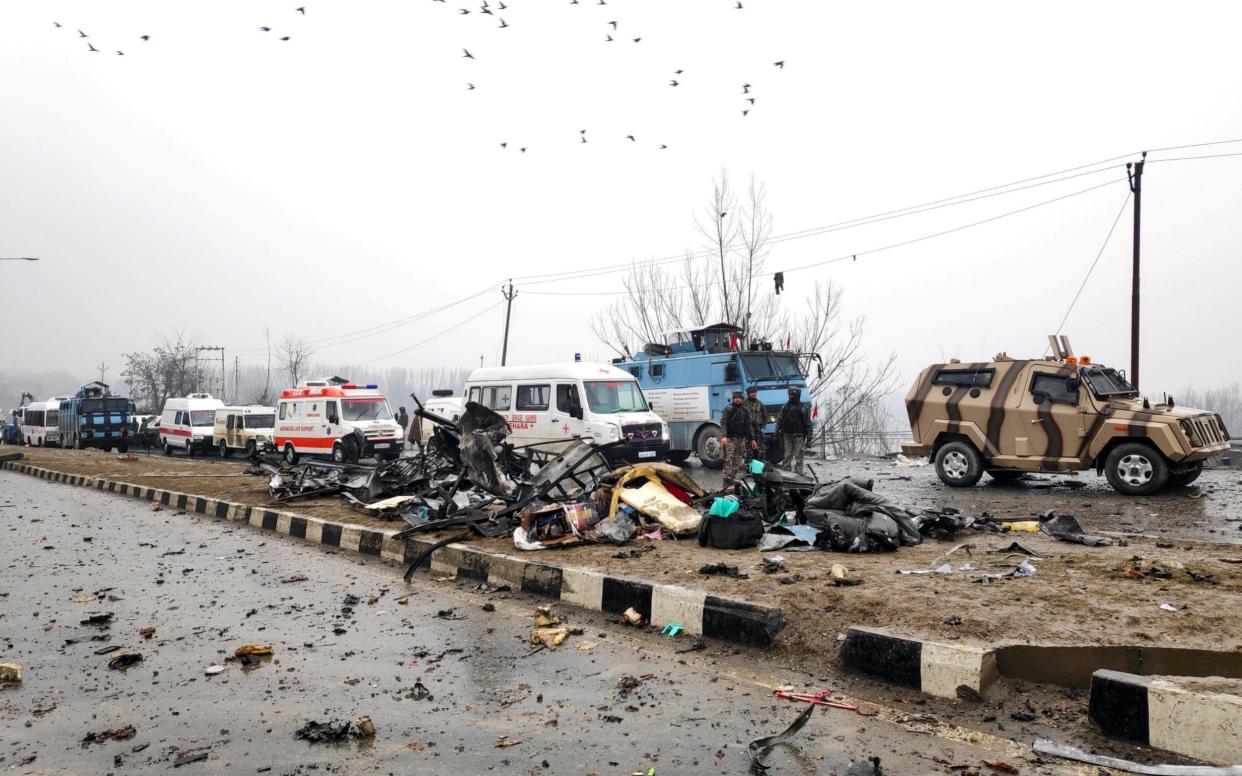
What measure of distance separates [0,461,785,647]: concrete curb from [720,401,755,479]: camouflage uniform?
6.46m

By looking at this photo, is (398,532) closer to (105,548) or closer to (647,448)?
(105,548)

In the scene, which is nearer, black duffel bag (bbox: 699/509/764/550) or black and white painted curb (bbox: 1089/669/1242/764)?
black and white painted curb (bbox: 1089/669/1242/764)

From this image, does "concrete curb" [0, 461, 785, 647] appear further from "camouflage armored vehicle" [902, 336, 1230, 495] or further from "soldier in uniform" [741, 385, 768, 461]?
"camouflage armored vehicle" [902, 336, 1230, 495]

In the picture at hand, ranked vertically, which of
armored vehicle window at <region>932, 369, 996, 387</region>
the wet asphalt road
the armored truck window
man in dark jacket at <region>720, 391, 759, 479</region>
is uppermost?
armored vehicle window at <region>932, 369, 996, 387</region>

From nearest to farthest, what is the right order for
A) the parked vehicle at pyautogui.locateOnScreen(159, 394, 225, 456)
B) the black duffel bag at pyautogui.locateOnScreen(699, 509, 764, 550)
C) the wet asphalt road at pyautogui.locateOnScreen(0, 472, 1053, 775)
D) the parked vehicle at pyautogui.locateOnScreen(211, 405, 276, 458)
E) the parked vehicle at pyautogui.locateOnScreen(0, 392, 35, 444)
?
the wet asphalt road at pyautogui.locateOnScreen(0, 472, 1053, 775)
the black duffel bag at pyautogui.locateOnScreen(699, 509, 764, 550)
the parked vehicle at pyautogui.locateOnScreen(211, 405, 276, 458)
the parked vehicle at pyautogui.locateOnScreen(159, 394, 225, 456)
the parked vehicle at pyautogui.locateOnScreen(0, 392, 35, 444)

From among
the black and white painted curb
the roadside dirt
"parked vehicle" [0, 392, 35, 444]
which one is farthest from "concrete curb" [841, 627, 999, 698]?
"parked vehicle" [0, 392, 35, 444]

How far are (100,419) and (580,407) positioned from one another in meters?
26.5

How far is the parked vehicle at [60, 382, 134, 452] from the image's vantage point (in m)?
30.9

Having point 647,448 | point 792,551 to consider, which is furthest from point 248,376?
point 792,551

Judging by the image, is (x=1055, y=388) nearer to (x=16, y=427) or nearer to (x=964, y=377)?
(x=964, y=377)

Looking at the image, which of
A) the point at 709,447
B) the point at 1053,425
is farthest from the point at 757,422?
the point at 1053,425

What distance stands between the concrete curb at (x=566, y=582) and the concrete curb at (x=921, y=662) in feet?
1.73

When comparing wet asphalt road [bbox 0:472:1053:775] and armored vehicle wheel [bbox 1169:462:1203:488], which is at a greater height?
armored vehicle wheel [bbox 1169:462:1203:488]

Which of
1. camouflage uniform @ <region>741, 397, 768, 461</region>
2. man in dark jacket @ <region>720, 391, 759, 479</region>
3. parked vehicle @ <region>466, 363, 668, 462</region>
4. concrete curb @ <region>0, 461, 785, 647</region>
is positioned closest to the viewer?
concrete curb @ <region>0, 461, 785, 647</region>
